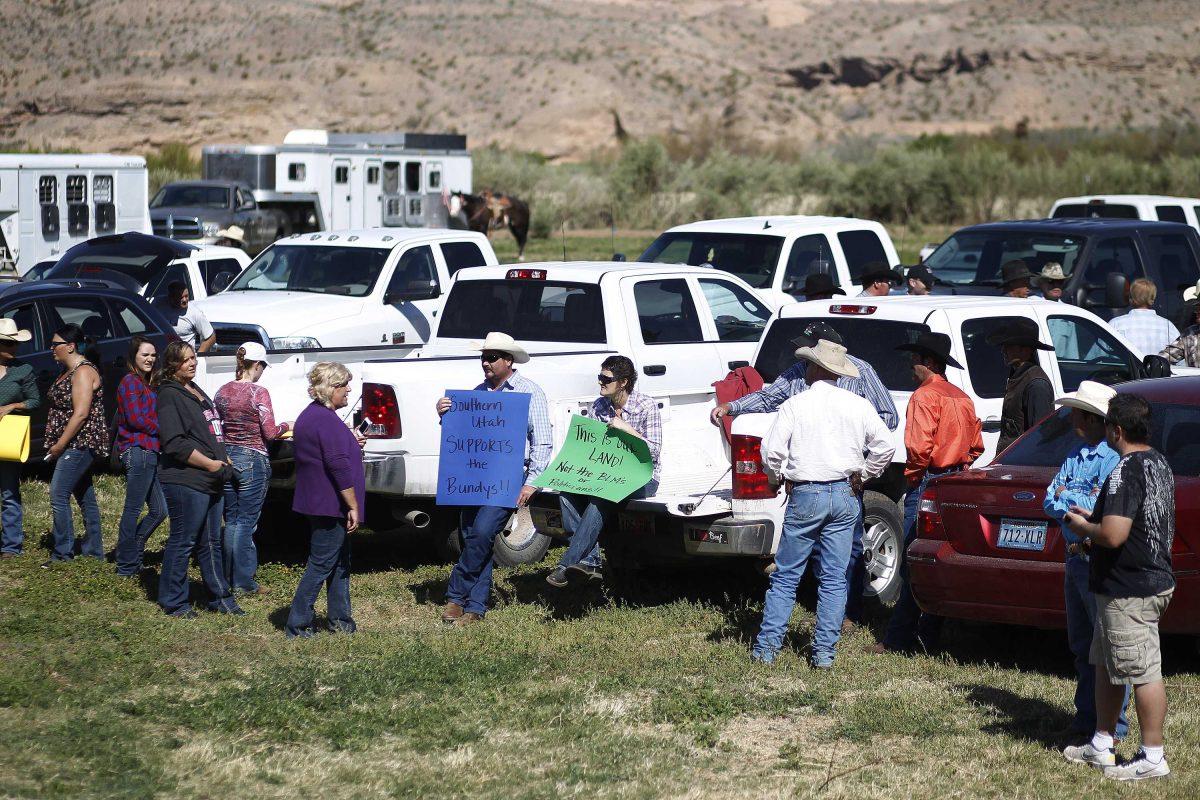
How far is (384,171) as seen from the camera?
105ft

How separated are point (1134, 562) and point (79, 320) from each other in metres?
9.51

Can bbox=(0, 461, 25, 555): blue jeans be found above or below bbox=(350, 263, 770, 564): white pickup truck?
below

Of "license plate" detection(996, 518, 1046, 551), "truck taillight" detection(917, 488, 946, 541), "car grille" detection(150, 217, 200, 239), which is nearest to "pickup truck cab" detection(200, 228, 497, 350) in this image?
"truck taillight" detection(917, 488, 946, 541)

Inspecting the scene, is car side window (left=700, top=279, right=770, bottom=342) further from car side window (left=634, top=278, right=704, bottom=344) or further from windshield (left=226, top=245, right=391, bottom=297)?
windshield (left=226, top=245, right=391, bottom=297)

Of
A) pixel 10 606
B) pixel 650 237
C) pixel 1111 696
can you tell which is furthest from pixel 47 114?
pixel 1111 696

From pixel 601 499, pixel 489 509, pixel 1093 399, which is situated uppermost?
pixel 1093 399

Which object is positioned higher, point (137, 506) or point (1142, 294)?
point (1142, 294)

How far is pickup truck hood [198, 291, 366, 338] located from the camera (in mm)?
14258

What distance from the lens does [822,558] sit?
7645 millimetres

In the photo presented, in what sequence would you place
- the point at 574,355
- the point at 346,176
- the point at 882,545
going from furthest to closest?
the point at 346,176 < the point at 574,355 < the point at 882,545

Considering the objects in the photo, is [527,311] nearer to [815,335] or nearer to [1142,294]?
[815,335]

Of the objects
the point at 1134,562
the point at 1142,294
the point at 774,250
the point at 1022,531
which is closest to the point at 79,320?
the point at 774,250

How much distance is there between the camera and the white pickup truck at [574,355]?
9.18m

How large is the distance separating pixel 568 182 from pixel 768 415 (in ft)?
130
